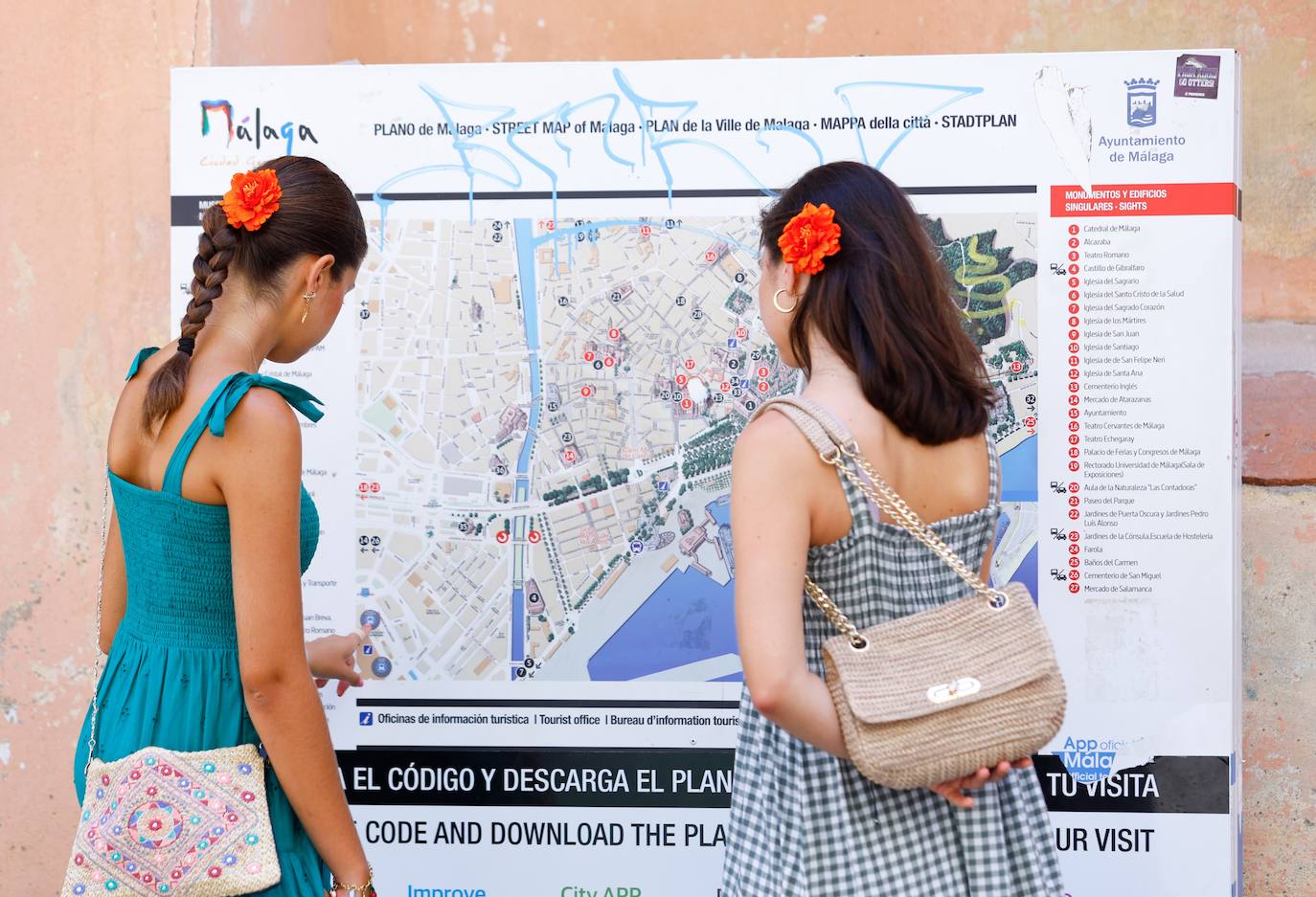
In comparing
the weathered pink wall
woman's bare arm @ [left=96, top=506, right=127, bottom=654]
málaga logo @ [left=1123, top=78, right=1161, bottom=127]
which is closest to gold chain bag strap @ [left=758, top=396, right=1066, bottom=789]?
woman's bare arm @ [left=96, top=506, right=127, bottom=654]

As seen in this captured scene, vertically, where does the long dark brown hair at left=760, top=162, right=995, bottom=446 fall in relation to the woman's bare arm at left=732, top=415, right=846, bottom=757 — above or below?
above

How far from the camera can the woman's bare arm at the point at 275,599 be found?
1609 mm

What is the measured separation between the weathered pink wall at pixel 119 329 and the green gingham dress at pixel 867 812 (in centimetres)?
200

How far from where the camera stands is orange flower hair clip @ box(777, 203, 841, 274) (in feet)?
5.41

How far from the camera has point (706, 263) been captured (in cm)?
273

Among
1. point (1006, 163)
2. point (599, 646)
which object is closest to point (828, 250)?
point (1006, 163)

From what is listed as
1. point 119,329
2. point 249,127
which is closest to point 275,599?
point 249,127

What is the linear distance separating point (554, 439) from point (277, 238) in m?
1.06

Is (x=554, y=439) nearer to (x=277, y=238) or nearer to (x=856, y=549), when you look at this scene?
(x=277, y=238)

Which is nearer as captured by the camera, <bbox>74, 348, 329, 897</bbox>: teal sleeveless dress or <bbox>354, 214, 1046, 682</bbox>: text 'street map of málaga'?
<bbox>74, 348, 329, 897</bbox>: teal sleeveless dress

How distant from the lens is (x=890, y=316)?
162 cm

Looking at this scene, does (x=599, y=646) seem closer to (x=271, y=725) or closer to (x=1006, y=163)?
(x=271, y=725)

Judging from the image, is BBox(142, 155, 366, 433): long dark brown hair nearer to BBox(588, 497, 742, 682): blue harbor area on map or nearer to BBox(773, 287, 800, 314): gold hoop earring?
BBox(773, 287, 800, 314): gold hoop earring

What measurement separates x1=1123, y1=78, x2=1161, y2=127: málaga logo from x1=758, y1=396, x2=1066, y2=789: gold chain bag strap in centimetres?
148
